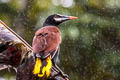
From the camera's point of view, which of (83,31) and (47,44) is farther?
(83,31)

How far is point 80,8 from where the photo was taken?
480cm

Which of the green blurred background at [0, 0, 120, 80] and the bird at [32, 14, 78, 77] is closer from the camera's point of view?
the bird at [32, 14, 78, 77]

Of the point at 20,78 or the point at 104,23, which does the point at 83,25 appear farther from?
the point at 20,78

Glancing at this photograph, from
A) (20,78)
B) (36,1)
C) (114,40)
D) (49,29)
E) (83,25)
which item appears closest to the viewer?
(20,78)

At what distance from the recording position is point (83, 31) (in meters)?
4.46

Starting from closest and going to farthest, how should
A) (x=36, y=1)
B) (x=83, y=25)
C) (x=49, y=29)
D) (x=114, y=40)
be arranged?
1. (x=49, y=29)
2. (x=83, y=25)
3. (x=114, y=40)
4. (x=36, y=1)

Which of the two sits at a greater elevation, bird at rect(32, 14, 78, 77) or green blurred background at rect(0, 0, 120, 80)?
bird at rect(32, 14, 78, 77)

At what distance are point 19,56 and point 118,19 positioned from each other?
3192 millimetres

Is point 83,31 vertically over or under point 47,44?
under

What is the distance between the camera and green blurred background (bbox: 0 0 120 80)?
173 inches

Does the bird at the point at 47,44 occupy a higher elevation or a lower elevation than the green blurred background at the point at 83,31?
higher

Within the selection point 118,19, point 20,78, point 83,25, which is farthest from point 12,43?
point 118,19

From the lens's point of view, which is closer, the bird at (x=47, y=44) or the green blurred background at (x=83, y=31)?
the bird at (x=47, y=44)

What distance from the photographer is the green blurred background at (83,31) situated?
14.4 ft
